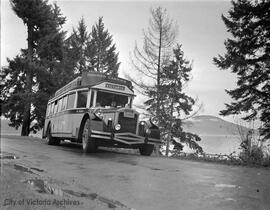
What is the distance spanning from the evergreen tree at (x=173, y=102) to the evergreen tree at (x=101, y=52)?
1097 cm

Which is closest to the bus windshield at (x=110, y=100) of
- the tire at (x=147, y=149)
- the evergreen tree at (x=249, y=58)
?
the tire at (x=147, y=149)

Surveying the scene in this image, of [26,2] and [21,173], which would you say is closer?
[21,173]

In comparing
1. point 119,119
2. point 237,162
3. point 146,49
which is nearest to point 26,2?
point 146,49

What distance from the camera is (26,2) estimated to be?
36438 millimetres

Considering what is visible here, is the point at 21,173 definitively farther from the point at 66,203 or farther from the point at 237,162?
the point at 237,162

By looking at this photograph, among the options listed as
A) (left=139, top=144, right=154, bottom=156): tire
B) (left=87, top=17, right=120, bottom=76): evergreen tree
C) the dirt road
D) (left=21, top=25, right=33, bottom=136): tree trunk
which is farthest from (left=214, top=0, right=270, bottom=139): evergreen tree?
(left=87, top=17, right=120, bottom=76): evergreen tree

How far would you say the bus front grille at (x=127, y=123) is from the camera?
1298cm

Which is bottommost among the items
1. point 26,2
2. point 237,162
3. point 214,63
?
point 237,162

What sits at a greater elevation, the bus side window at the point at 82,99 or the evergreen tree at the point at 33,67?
the evergreen tree at the point at 33,67

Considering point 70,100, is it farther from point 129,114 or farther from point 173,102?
point 173,102

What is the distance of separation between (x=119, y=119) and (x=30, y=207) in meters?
8.55

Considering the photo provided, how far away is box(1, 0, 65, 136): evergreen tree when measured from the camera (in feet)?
115

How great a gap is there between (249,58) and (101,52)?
28571mm

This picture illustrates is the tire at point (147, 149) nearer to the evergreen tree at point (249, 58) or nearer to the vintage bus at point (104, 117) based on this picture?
the vintage bus at point (104, 117)
